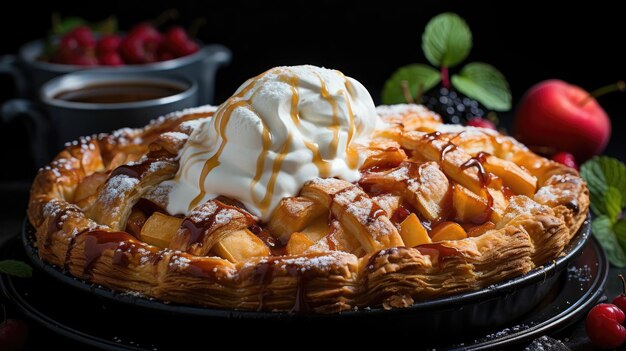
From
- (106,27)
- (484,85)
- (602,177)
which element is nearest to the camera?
(602,177)

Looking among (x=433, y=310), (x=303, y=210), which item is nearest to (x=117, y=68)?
(x=303, y=210)

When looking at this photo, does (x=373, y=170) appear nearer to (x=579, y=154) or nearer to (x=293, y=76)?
(x=293, y=76)

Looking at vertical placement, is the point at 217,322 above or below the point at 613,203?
above

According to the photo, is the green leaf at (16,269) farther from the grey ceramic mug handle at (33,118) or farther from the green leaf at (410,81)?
the green leaf at (410,81)

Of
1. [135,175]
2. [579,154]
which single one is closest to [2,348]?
[135,175]

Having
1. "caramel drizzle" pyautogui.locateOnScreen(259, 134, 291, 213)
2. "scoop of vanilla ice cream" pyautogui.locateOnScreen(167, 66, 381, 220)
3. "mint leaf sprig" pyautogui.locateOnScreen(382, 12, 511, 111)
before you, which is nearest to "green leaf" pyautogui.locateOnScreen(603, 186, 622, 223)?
"mint leaf sprig" pyautogui.locateOnScreen(382, 12, 511, 111)

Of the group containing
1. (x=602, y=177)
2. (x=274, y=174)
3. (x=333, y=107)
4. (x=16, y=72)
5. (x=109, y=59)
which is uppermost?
(x=333, y=107)

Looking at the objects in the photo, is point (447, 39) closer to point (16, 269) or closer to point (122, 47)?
point (122, 47)
